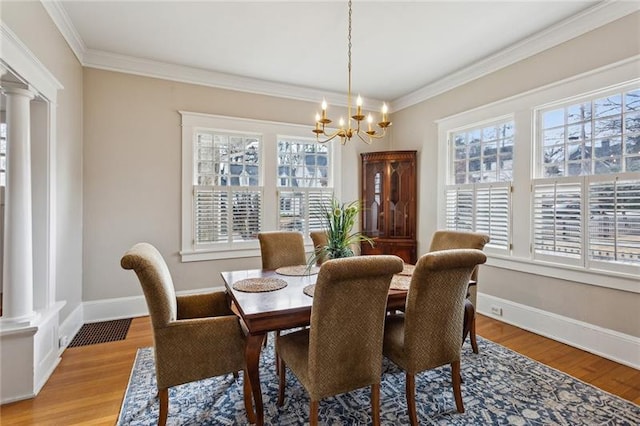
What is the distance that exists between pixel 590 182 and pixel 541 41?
1.40m

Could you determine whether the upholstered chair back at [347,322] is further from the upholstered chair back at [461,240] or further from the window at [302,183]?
the window at [302,183]

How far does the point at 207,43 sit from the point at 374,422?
345cm

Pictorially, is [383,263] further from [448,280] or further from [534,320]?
[534,320]

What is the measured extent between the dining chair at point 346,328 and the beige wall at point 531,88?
2.27 metres

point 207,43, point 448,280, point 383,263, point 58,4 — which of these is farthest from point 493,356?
point 58,4

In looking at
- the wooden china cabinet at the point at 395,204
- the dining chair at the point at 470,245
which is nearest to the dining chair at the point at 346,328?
the dining chair at the point at 470,245

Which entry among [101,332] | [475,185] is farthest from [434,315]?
[101,332]

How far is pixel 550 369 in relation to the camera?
95.3 inches

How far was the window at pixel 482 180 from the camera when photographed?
11.2ft

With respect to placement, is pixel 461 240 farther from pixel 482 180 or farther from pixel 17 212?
pixel 17 212

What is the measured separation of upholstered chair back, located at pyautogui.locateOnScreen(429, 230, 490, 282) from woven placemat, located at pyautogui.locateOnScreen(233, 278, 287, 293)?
1562mm

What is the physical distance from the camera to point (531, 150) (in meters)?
3.14

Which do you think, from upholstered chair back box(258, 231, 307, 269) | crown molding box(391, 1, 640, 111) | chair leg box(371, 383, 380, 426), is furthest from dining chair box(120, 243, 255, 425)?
crown molding box(391, 1, 640, 111)

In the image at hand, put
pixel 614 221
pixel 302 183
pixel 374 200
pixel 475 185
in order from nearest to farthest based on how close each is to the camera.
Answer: pixel 614 221
pixel 475 185
pixel 302 183
pixel 374 200
